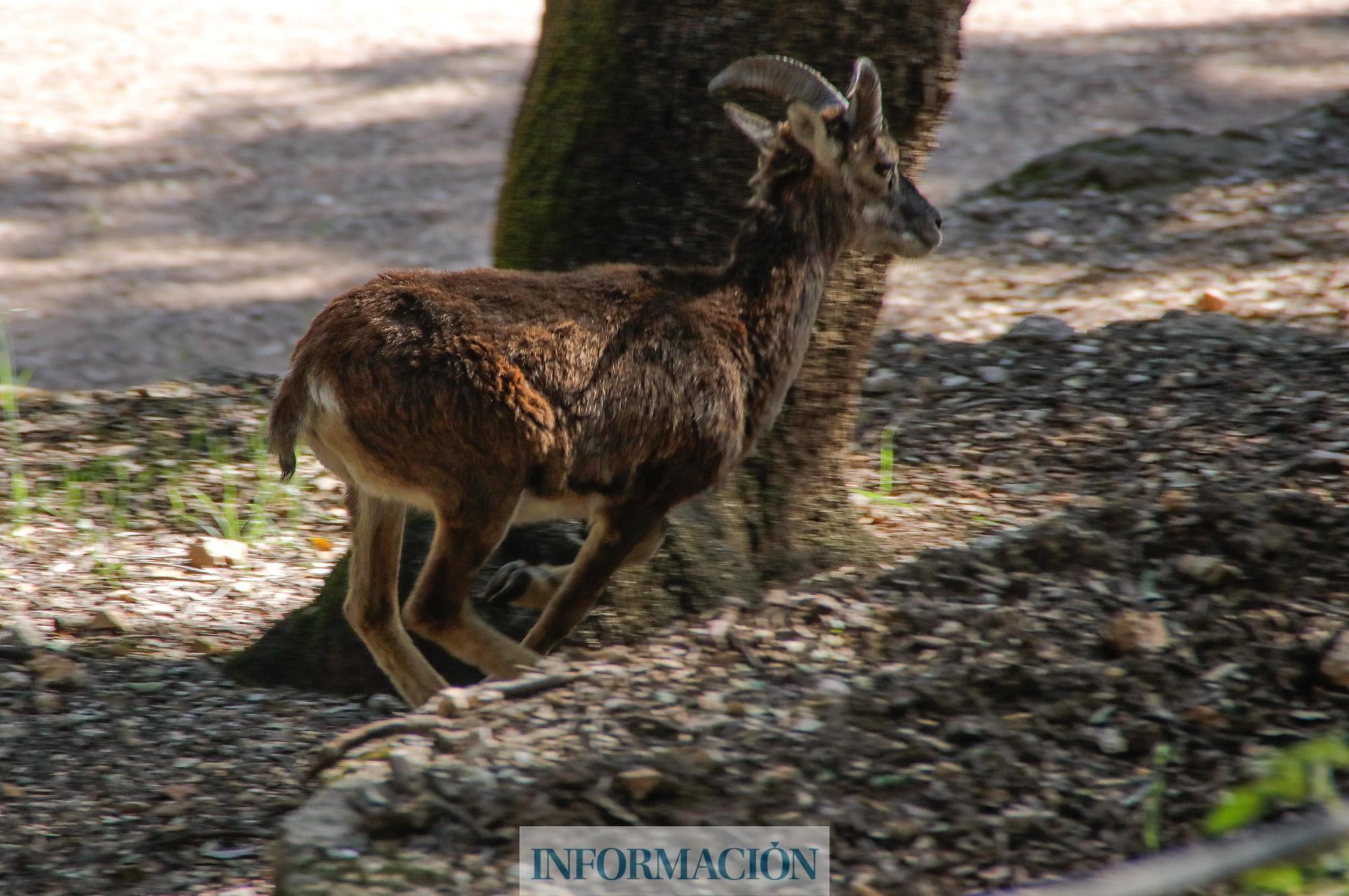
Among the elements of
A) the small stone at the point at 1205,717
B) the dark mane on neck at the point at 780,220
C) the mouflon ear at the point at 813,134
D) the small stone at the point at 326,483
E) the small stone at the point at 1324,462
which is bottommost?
the small stone at the point at 326,483

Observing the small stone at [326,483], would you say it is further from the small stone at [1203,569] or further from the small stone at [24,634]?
the small stone at [1203,569]

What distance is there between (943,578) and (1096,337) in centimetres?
318

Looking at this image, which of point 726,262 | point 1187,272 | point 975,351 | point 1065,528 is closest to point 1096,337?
point 975,351

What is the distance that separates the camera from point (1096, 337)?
7.40m

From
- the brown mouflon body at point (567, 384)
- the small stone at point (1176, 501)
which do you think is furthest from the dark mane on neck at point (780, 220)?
the small stone at point (1176, 501)

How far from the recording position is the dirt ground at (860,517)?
3697 millimetres

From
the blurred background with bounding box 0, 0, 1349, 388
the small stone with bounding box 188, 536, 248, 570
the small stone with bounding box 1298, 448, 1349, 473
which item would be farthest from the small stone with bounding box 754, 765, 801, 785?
the blurred background with bounding box 0, 0, 1349, 388

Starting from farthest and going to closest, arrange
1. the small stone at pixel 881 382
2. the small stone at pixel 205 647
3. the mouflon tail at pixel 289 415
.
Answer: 1. the small stone at pixel 881 382
2. the small stone at pixel 205 647
3. the mouflon tail at pixel 289 415

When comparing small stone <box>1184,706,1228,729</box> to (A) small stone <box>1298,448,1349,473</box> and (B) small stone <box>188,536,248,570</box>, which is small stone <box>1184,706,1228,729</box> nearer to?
(A) small stone <box>1298,448,1349,473</box>

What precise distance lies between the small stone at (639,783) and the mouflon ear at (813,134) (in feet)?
6.84

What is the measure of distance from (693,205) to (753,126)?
1.23ft

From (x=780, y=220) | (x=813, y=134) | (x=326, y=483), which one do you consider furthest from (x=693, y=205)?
(x=326, y=483)

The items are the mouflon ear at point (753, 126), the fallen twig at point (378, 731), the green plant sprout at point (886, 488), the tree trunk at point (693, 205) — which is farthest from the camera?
the green plant sprout at point (886, 488)

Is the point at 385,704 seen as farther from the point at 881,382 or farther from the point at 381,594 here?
the point at 881,382
